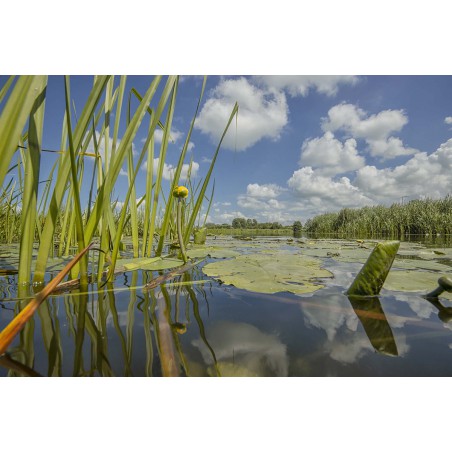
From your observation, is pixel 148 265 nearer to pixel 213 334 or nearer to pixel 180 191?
pixel 180 191

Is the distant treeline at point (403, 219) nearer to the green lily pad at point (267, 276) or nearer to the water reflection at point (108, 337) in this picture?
the green lily pad at point (267, 276)

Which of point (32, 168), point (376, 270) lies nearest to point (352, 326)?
point (376, 270)

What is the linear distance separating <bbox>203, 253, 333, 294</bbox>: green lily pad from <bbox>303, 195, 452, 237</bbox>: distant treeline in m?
10.2

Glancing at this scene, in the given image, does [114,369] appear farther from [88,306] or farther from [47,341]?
[88,306]

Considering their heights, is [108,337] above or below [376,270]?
below

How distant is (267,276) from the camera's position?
3.89 ft

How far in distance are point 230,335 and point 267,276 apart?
0.59 metres

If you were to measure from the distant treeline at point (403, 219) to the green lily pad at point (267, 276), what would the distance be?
10198 mm

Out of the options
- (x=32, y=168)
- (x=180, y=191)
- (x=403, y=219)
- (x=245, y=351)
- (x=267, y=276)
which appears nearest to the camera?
(x=245, y=351)

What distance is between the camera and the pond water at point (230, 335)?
1.60 ft

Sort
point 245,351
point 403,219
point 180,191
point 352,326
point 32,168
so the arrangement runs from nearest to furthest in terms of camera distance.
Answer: point 245,351
point 352,326
point 32,168
point 180,191
point 403,219

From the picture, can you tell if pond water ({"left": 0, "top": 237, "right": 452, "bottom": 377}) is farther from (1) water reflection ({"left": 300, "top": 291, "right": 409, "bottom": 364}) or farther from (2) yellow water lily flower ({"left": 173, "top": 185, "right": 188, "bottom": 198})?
(2) yellow water lily flower ({"left": 173, "top": 185, "right": 188, "bottom": 198})
